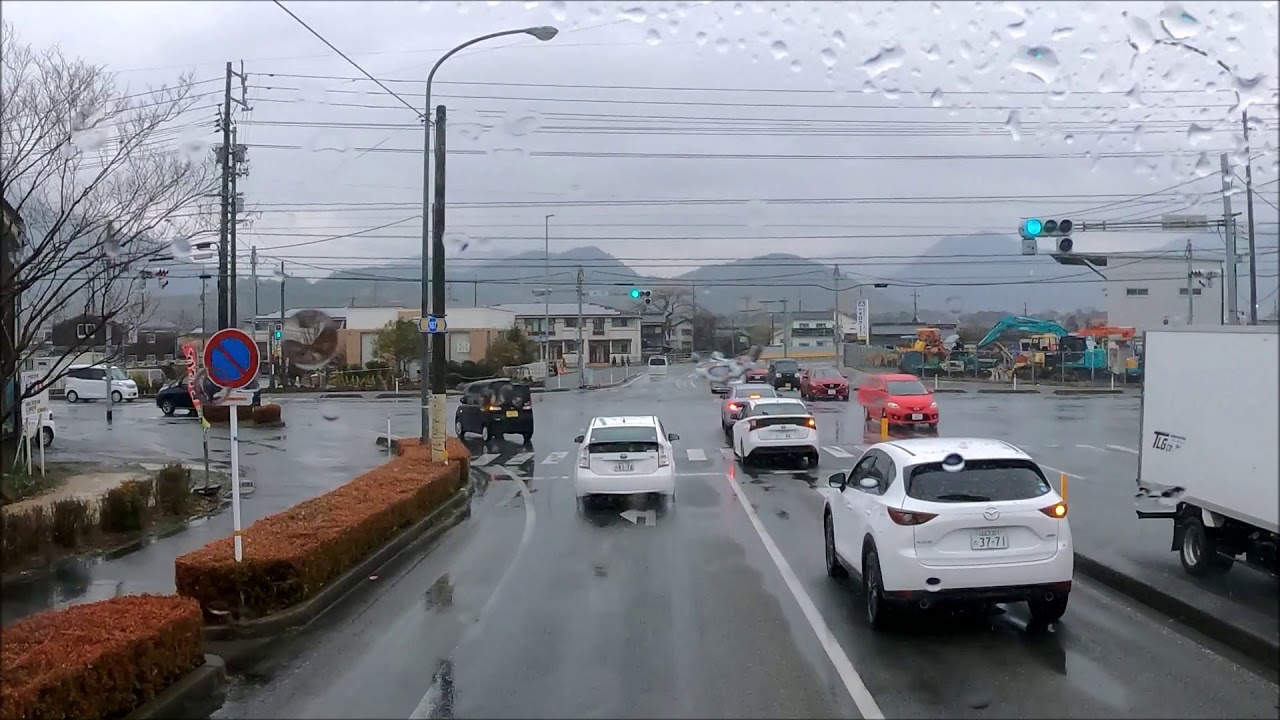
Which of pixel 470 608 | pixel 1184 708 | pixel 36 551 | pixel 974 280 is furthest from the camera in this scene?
pixel 974 280

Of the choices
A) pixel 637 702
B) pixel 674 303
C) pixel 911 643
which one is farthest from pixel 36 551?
pixel 674 303

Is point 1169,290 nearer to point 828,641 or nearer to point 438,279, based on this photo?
point 438,279

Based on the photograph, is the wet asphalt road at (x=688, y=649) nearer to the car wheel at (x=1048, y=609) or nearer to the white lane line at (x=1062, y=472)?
the car wheel at (x=1048, y=609)

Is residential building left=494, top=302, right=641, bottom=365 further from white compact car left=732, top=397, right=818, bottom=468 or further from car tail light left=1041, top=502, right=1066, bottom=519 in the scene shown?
car tail light left=1041, top=502, right=1066, bottom=519

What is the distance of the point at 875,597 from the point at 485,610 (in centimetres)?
339

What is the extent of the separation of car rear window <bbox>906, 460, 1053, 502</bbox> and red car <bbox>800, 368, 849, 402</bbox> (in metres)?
35.5

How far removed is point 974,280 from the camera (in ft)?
174

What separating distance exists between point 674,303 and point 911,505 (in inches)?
2475

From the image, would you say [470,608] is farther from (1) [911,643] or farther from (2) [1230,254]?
(2) [1230,254]

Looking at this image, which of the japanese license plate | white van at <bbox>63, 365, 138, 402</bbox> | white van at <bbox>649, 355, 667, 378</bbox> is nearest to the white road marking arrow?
the japanese license plate

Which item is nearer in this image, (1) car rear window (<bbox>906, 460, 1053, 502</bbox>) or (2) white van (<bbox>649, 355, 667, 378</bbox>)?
(1) car rear window (<bbox>906, 460, 1053, 502</bbox>)

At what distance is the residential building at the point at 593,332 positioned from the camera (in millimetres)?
83125

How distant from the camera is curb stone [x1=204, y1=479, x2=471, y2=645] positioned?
855cm

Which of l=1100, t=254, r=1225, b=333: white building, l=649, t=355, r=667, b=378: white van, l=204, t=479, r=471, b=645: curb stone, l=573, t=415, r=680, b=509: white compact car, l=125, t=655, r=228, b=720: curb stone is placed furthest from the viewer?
l=649, t=355, r=667, b=378: white van
